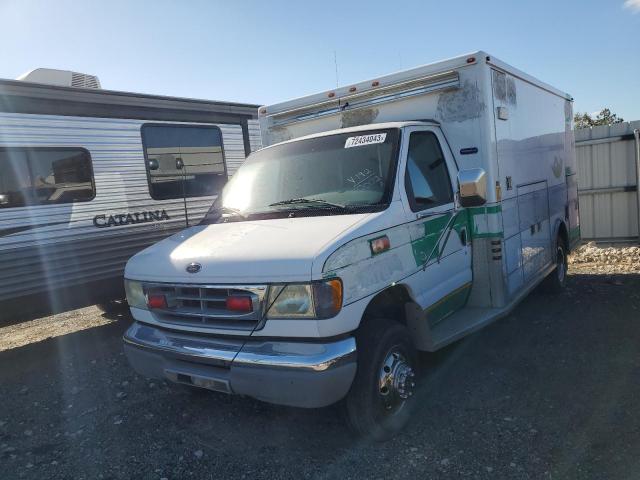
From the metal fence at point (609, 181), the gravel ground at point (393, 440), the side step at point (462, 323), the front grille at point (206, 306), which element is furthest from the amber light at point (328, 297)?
the metal fence at point (609, 181)

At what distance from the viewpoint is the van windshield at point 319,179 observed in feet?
12.0

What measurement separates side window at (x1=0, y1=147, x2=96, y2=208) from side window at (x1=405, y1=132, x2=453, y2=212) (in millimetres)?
4122

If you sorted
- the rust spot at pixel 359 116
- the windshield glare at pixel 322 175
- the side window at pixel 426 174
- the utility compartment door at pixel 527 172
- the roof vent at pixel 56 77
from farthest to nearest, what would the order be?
the roof vent at pixel 56 77 → the rust spot at pixel 359 116 → the utility compartment door at pixel 527 172 → the side window at pixel 426 174 → the windshield glare at pixel 322 175

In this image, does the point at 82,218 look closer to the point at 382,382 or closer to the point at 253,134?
the point at 253,134

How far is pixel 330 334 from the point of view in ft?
9.61

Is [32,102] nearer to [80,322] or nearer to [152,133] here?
[152,133]

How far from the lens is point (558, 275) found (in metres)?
6.95

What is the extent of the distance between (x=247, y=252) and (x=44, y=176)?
384cm

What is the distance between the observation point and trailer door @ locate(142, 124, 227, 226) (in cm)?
682

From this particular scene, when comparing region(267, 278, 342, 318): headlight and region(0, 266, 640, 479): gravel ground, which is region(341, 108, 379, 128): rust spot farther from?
region(267, 278, 342, 318): headlight

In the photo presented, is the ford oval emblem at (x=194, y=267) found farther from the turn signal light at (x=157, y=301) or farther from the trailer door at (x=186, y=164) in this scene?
the trailer door at (x=186, y=164)

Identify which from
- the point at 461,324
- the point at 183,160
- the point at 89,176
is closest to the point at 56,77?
the point at 89,176

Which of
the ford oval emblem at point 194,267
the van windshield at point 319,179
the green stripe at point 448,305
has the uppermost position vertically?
the van windshield at point 319,179

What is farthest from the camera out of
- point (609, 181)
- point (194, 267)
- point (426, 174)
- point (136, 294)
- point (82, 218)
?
point (609, 181)
